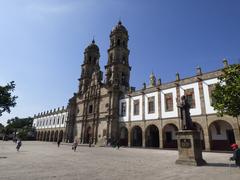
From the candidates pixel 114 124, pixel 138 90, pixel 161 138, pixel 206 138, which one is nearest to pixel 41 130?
pixel 114 124

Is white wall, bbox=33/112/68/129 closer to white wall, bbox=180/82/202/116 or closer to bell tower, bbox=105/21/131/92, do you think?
bell tower, bbox=105/21/131/92

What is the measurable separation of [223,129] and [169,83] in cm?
883

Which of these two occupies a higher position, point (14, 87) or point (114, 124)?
point (14, 87)

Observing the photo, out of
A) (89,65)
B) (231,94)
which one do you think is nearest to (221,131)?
(231,94)

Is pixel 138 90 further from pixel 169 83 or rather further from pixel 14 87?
pixel 14 87

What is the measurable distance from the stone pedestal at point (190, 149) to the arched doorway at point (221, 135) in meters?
11.8

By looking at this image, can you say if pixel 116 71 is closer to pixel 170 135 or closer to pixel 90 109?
pixel 90 109

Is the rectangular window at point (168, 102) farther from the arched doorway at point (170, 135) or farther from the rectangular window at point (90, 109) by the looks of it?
the rectangular window at point (90, 109)

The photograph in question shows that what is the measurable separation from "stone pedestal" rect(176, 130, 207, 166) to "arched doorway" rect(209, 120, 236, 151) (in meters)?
11.8

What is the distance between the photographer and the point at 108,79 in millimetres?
38812

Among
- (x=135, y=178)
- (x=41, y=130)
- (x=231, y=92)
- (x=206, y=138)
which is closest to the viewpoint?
(x=135, y=178)

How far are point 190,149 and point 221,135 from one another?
564 inches

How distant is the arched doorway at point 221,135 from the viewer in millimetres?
21578

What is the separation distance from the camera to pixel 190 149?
10836 mm
